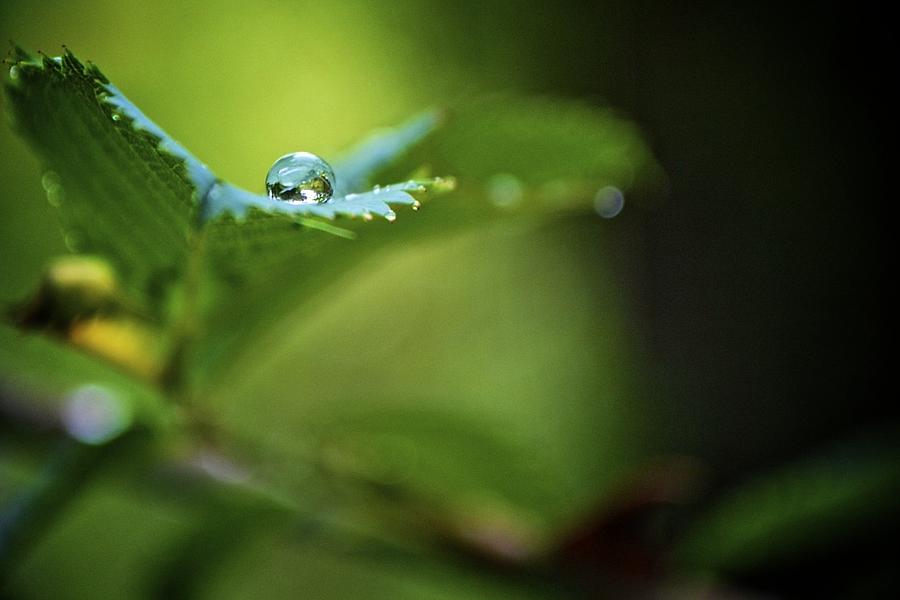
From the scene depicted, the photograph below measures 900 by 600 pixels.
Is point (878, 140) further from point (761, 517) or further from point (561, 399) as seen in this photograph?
point (761, 517)

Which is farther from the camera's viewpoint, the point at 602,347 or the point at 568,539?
the point at 602,347

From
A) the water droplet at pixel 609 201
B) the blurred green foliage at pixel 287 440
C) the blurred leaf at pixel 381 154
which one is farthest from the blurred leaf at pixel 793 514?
the blurred leaf at pixel 381 154

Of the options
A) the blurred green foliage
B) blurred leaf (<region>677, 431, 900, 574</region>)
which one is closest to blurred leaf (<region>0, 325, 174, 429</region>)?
the blurred green foliage

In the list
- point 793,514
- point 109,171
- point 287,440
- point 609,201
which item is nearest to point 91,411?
point 287,440

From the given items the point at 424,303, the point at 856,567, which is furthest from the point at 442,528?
the point at 424,303

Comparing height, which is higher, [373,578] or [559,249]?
[559,249]

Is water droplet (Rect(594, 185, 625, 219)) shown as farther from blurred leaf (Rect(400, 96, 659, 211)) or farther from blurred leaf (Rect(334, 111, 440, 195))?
blurred leaf (Rect(334, 111, 440, 195))

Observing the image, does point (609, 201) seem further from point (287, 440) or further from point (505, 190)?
point (287, 440)
